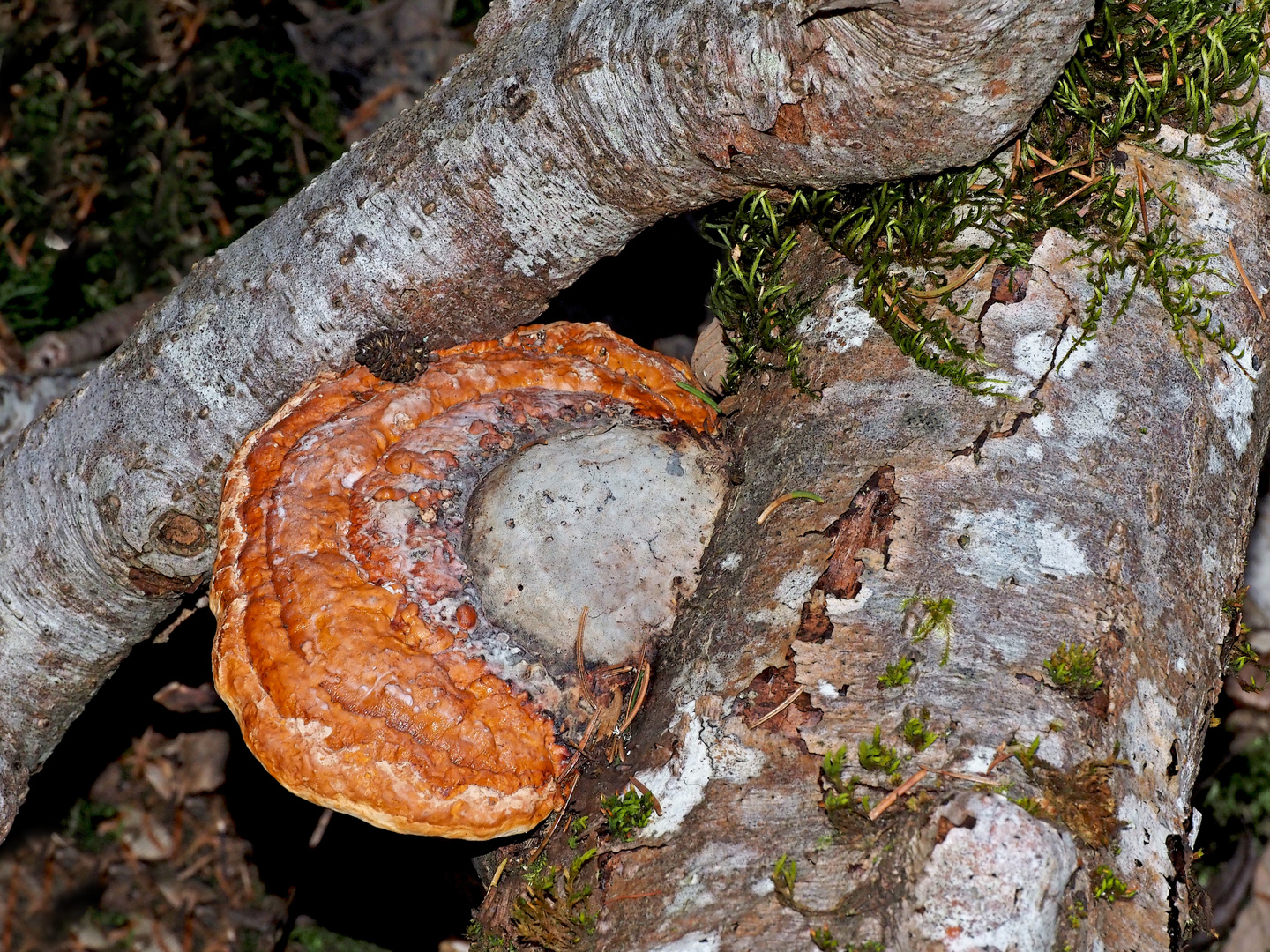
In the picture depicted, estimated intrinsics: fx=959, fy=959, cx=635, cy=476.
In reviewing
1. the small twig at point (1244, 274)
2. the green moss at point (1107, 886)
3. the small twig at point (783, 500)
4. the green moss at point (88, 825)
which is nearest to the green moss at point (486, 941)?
the small twig at point (783, 500)

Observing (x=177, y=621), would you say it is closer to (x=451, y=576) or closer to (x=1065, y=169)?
(x=451, y=576)

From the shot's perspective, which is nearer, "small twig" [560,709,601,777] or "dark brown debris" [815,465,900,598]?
"dark brown debris" [815,465,900,598]

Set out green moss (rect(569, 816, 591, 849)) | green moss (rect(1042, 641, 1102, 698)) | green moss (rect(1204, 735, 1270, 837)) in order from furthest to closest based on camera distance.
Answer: green moss (rect(1204, 735, 1270, 837)), green moss (rect(569, 816, 591, 849)), green moss (rect(1042, 641, 1102, 698))

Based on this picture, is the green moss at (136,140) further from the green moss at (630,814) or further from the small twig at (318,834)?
the green moss at (630,814)

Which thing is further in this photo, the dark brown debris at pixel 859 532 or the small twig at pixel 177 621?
the small twig at pixel 177 621

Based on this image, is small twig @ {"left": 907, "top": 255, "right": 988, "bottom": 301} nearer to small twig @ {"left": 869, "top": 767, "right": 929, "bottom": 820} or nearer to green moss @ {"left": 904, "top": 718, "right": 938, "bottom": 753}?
green moss @ {"left": 904, "top": 718, "right": 938, "bottom": 753}

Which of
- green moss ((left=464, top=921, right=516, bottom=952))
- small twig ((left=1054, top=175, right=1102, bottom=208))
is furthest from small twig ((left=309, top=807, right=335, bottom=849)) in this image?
small twig ((left=1054, top=175, right=1102, bottom=208))
